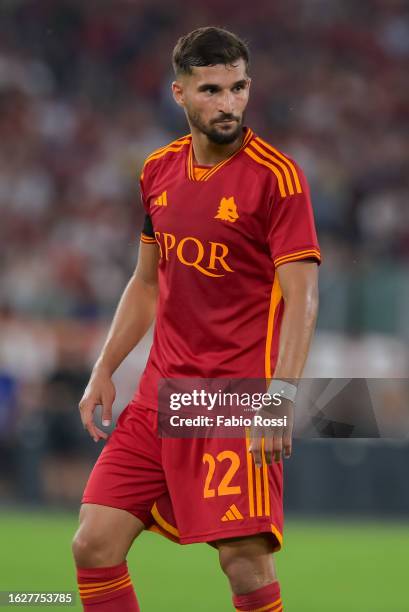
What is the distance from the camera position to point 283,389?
13.3 feet

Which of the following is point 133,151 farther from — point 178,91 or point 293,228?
point 293,228

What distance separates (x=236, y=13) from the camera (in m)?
16.0

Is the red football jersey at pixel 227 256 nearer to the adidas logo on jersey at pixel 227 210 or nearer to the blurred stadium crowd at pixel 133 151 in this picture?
the adidas logo on jersey at pixel 227 210

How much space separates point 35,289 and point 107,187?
214 cm

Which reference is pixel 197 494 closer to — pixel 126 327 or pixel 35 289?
pixel 126 327

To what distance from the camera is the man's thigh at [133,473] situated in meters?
4.37

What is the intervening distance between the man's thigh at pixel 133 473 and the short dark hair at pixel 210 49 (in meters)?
1.18

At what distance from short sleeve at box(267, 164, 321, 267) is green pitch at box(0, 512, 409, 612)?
287cm

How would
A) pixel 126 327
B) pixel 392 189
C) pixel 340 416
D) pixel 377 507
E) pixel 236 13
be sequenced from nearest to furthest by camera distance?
pixel 126 327, pixel 340 416, pixel 377 507, pixel 392 189, pixel 236 13

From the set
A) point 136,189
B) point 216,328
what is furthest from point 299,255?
point 136,189

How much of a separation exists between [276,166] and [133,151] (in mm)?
9745

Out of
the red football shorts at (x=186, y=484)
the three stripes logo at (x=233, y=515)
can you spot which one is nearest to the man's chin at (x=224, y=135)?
the red football shorts at (x=186, y=484)

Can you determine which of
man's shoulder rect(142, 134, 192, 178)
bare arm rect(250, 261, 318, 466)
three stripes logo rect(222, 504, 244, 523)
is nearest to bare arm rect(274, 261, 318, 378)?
bare arm rect(250, 261, 318, 466)

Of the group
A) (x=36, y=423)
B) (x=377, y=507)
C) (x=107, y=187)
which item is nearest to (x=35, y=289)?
(x=36, y=423)
